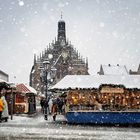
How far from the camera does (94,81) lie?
97.6 feet

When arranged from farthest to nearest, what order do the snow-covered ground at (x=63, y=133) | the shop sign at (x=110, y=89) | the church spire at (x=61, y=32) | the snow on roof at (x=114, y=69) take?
the church spire at (x=61, y=32), the snow on roof at (x=114, y=69), the shop sign at (x=110, y=89), the snow-covered ground at (x=63, y=133)

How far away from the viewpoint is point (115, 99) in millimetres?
28938

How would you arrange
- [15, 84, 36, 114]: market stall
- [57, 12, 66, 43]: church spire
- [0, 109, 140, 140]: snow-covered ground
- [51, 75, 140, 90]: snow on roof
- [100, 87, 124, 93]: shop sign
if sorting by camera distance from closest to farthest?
[0, 109, 140, 140]: snow-covered ground, [100, 87, 124, 93]: shop sign, [51, 75, 140, 90]: snow on roof, [15, 84, 36, 114]: market stall, [57, 12, 66, 43]: church spire

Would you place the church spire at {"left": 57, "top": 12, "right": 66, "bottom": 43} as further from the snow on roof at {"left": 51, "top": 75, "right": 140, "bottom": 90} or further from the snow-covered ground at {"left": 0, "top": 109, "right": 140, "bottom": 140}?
the snow-covered ground at {"left": 0, "top": 109, "right": 140, "bottom": 140}

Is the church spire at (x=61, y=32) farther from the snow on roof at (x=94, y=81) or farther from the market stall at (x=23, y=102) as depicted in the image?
the snow on roof at (x=94, y=81)

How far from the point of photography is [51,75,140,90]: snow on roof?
28766mm

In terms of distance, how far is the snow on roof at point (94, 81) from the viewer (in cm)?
2877

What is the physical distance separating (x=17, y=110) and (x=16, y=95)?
1494 mm

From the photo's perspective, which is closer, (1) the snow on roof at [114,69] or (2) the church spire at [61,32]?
(1) the snow on roof at [114,69]

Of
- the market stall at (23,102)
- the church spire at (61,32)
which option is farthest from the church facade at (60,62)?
the market stall at (23,102)

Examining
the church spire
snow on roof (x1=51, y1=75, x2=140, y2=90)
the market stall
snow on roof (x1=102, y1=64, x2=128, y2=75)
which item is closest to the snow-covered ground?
snow on roof (x1=51, y1=75, x2=140, y2=90)

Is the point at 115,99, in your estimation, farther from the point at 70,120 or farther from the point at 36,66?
the point at 36,66

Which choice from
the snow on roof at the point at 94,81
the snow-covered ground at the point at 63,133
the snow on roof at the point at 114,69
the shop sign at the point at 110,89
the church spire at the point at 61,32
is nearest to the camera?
the snow-covered ground at the point at 63,133

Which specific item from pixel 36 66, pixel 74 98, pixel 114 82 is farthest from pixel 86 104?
pixel 36 66
